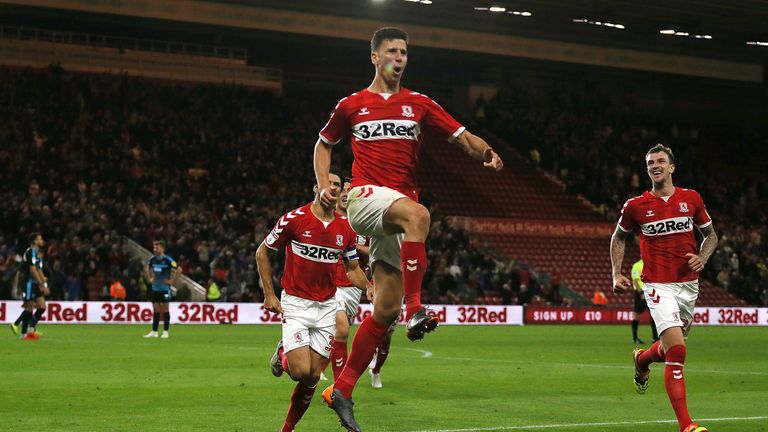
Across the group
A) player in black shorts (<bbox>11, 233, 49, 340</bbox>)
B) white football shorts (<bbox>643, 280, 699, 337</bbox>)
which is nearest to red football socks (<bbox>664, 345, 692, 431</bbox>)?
white football shorts (<bbox>643, 280, 699, 337</bbox>)

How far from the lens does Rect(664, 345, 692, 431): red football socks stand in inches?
434

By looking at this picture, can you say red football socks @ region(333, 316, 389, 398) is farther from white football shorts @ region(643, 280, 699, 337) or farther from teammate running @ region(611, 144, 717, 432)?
white football shorts @ region(643, 280, 699, 337)

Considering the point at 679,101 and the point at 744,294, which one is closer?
the point at 744,294

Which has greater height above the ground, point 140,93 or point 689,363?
point 140,93

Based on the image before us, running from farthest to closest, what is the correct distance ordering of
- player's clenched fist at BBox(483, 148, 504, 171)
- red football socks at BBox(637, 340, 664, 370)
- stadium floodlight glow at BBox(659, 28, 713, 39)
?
1. stadium floodlight glow at BBox(659, 28, 713, 39)
2. red football socks at BBox(637, 340, 664, 370)
3. player's clenched fist at BBox(483, 148, 504, 171)

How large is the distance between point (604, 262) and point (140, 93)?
1966 centimetres

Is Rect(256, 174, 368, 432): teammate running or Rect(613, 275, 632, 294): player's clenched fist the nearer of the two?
Rect(256, 174, 368, 432): teammate running

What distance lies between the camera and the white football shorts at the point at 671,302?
A: 39.7ft

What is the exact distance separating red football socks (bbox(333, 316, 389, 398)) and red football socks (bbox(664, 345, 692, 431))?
3477 millimetres

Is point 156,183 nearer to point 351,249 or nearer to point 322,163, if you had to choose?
point 351,249

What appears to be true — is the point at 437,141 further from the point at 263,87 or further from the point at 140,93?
the point at 140,93

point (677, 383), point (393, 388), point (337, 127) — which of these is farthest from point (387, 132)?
point (393, 388)

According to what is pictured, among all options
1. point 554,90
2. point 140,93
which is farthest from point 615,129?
point 140,93

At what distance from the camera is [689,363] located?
22.6 m
